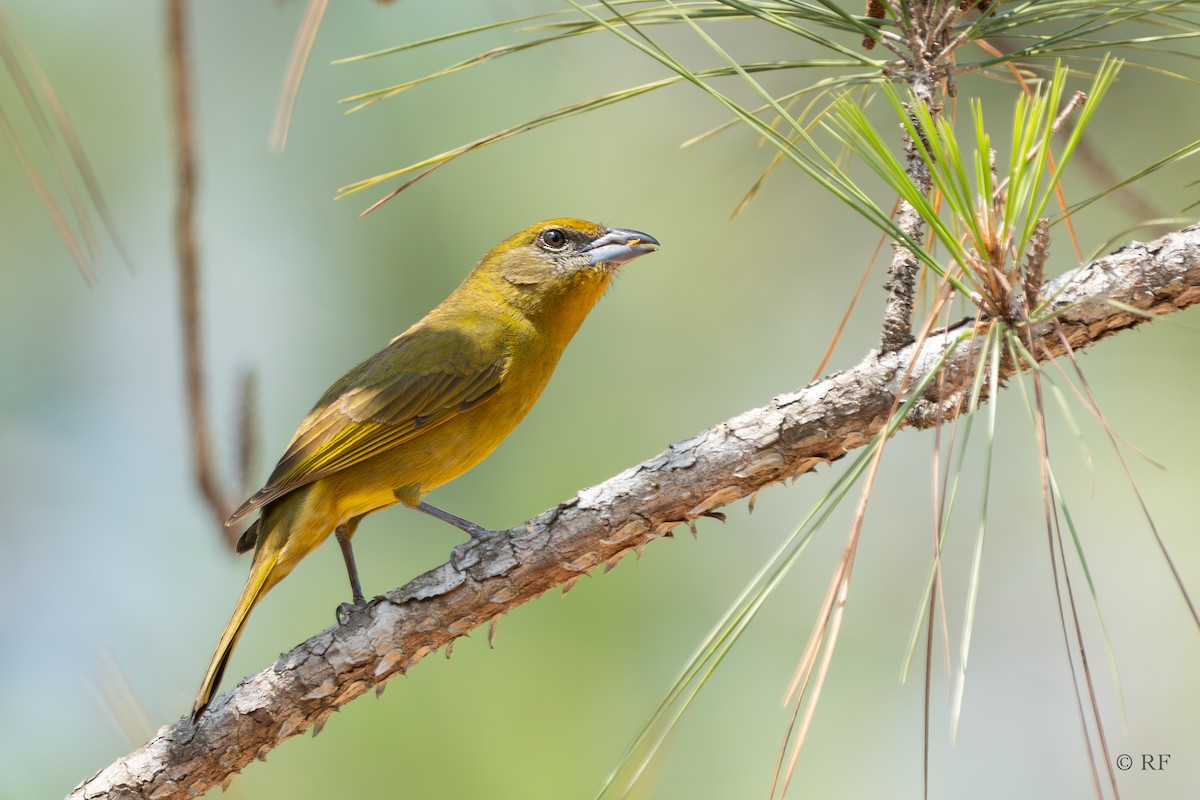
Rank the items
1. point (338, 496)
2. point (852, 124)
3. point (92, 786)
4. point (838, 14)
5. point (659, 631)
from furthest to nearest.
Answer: point (659, 631) → point (338, 496) → point (92, 786) → point (838, 14) → point (852, 124)

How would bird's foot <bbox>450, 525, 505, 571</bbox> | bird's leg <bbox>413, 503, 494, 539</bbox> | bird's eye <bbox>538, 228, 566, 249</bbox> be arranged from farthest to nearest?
bird's eye <bbox>538, 228, 566, 249</bbox> < bird's leg <bbox>413, 503, 494, 539</bbox> < bird's foot <bbox>450, 525, 505, 571</bbox>

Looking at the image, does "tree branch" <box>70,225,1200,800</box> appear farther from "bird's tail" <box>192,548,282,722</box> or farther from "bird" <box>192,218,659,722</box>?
"bird" <box>192,218,659,722</box>

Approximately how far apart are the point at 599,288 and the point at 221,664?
183cm

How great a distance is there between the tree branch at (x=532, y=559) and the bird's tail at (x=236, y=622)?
44 mm

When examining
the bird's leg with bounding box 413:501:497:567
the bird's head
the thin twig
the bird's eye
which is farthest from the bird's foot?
the bird's eye

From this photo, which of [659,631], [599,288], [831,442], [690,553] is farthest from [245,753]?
[690,553]

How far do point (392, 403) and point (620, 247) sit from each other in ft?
3.22

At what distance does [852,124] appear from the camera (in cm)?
164

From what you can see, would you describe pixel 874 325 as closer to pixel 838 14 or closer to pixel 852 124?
pixel 838 14

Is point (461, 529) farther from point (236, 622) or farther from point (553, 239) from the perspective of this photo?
point (553, 239)

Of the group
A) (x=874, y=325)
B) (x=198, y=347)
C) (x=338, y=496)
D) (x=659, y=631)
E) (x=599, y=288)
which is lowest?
(x=659, y=631)

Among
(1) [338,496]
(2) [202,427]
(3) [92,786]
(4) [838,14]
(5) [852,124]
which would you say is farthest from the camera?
(1) [338,496]

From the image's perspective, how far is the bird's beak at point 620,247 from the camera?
3691 mm

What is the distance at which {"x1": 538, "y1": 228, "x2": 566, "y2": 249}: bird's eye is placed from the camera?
12.7ft
